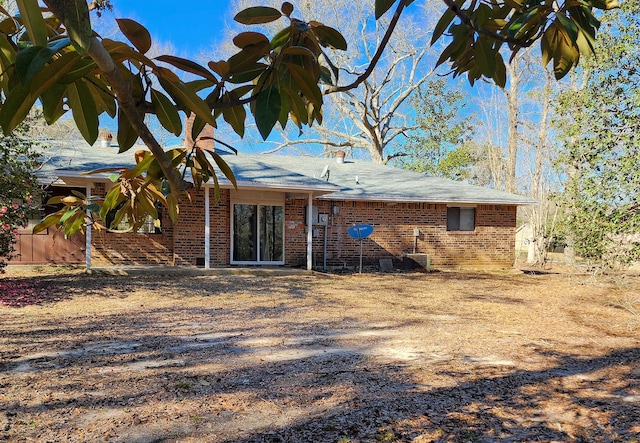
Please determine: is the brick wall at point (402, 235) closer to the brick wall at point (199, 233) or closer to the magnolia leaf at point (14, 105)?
the brick wall at point (199, 233)

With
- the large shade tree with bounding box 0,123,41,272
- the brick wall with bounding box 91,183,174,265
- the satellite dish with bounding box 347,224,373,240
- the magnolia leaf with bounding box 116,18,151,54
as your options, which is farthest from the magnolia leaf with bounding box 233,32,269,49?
the brick wall with bounding box 91,183,174,265

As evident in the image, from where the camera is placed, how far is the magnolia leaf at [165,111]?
0.95m

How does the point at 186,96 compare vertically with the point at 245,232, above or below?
above

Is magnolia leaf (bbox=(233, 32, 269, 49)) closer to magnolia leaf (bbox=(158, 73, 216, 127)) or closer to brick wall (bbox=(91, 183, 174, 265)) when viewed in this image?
magnolia leaf (bbox=(158, 73, 216, 127))

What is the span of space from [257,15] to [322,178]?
582 inches

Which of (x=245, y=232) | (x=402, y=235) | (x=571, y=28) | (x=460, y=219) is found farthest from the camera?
(x=460, y=219)

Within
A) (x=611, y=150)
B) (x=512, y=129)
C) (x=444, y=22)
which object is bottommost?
(x=444, y=22)

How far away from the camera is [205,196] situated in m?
12.6

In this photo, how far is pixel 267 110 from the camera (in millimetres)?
977

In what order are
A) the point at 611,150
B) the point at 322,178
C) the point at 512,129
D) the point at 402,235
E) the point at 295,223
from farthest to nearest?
the point at 512,129 → the point at 322,178 → the point at 402,235 → the point at 295,223 → the point at 611,150

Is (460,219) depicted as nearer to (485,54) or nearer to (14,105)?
(485,54)

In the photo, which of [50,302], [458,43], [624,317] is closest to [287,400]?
[458,43]

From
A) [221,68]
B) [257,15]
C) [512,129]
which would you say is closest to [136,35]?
[221,68]

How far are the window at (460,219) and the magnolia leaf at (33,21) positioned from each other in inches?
624
